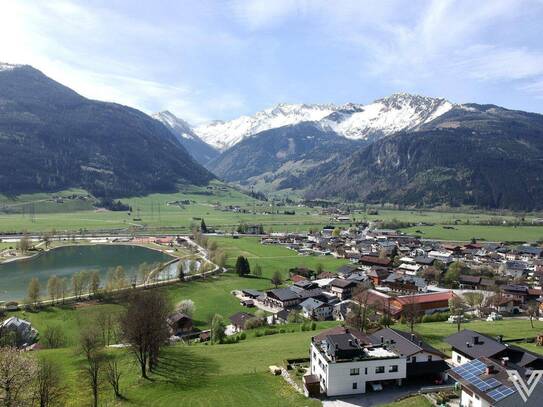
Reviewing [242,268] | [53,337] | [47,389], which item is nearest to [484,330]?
[47,389]

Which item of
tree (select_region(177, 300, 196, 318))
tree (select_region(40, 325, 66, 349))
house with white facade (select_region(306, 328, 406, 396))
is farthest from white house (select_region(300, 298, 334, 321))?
tree (select_region(40, 325, 66, 349))

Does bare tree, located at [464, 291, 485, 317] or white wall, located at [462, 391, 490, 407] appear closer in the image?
white wall, located at [462, 391, 490, 407]

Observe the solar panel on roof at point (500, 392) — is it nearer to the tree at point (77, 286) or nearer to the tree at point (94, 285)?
the tree at point (94, 285)

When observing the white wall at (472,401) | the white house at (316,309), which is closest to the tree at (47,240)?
the white house at (316,309)

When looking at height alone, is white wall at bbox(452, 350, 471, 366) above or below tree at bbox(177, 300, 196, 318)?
above

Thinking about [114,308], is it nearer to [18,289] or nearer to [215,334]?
[215,334]

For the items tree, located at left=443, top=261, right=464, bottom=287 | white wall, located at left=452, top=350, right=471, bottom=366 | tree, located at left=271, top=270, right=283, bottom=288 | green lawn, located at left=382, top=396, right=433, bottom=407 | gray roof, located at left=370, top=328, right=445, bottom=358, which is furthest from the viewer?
tree, located at left=443, top=261, right=464, bottom=287

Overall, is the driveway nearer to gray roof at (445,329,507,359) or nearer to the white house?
gray roof at (445,329,507,359)
